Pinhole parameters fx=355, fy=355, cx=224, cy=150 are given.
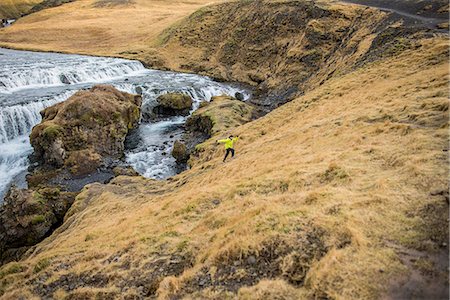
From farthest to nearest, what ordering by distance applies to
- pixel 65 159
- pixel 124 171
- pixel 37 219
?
pixel 65 159 < pixel 124 171 < pixel 37 219

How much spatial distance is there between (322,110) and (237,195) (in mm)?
13150

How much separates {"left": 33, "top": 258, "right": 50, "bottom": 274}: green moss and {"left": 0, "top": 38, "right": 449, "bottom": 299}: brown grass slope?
7 cm

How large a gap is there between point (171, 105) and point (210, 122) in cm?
823

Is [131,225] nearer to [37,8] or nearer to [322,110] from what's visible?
[322,110]

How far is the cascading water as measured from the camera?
28797 mm

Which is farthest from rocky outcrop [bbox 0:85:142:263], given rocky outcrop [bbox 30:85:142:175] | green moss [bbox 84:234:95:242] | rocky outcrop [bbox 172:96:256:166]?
green moss [bbox 84:234:95:242]

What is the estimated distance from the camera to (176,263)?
31.3 ft

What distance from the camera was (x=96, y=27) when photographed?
8131cm

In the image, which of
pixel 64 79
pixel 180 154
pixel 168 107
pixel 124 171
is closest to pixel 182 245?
pixel 124 171

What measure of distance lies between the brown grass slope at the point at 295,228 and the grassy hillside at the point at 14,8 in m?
127

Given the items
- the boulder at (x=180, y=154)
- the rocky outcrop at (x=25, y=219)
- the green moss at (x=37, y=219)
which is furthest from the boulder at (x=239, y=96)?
the green moss at (x=37, y=219)

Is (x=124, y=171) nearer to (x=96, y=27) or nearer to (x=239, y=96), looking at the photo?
(x=239, y=96)

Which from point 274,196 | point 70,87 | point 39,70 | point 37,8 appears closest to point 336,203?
point 274,196

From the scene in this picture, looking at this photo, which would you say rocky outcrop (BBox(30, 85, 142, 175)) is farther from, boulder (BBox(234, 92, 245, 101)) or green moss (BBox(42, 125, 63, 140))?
boulder (BBox(234, 92, 245, 101))
